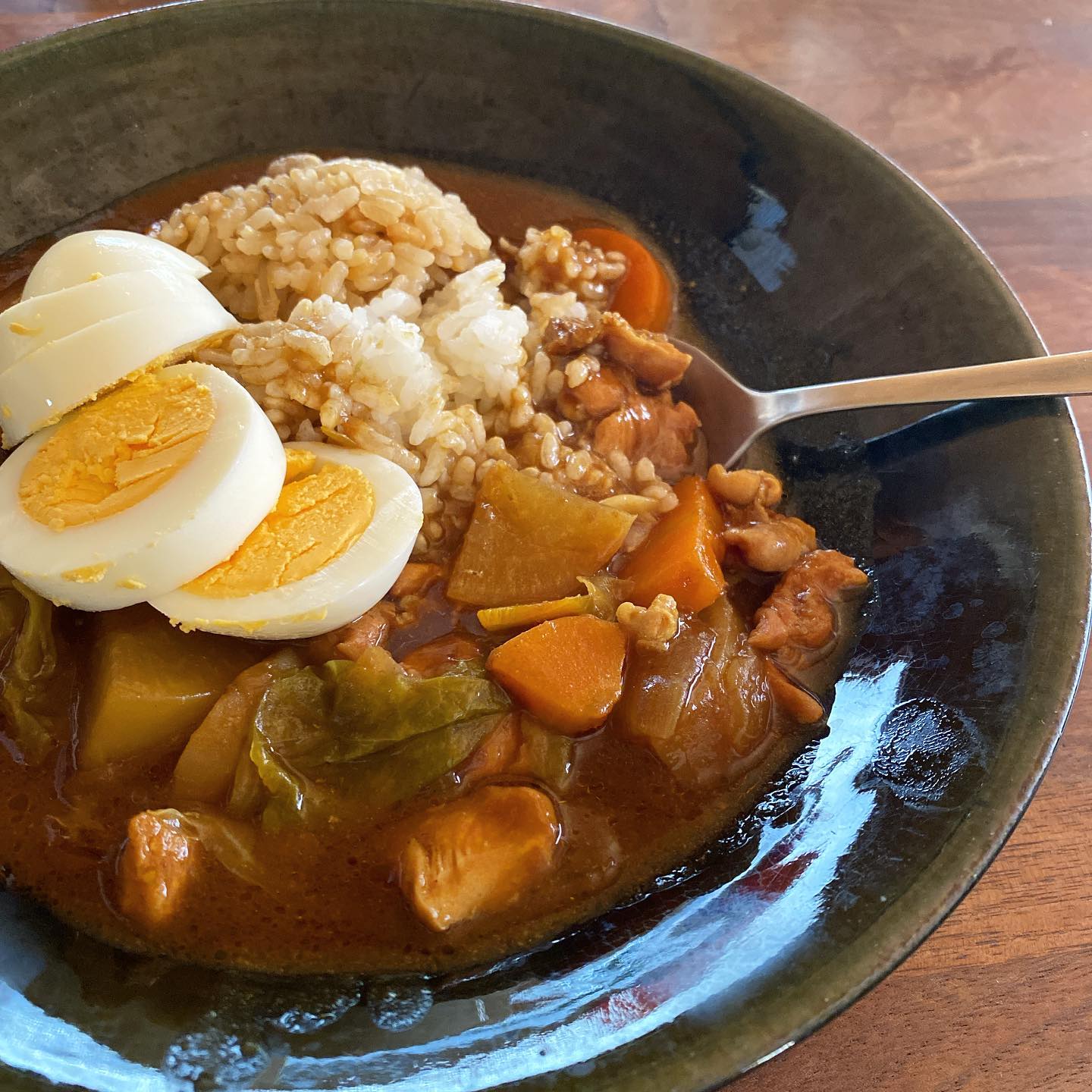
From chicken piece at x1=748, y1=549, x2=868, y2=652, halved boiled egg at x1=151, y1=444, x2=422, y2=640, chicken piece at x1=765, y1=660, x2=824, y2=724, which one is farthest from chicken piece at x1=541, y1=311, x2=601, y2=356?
chicken piece at x1=765, y1=660, x2=824, y2=724

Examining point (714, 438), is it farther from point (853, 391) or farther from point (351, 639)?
point (351, 639)

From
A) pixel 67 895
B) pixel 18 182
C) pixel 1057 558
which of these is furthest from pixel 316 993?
pixel 18 182

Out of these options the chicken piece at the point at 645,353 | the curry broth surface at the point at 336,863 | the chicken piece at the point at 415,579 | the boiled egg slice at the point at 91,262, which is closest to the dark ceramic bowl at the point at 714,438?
the curry broth surface at the point at 336,863

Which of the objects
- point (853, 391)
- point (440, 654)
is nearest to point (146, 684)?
point (440, 654)

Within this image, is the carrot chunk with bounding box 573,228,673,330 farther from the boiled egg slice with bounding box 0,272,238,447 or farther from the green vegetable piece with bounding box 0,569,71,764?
the green vegetable piece with bounding box 0,569,71,764

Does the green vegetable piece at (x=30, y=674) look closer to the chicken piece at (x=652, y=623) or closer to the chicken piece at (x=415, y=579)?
the chicken piece at (x=415, y=579)

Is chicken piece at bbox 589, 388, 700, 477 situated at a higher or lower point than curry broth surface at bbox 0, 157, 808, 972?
higher
